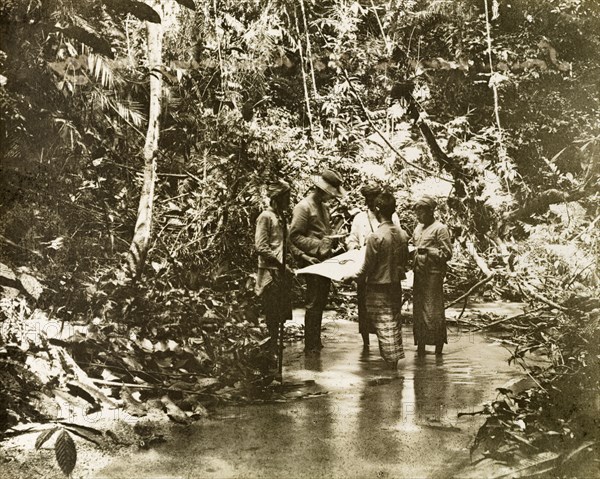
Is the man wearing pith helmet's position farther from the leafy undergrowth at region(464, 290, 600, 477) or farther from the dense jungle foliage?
the leafy undergrowth at region(464, 290, 600, 477)

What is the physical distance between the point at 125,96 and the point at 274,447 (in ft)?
4.83

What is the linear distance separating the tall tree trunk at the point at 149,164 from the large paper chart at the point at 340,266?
2.57ft

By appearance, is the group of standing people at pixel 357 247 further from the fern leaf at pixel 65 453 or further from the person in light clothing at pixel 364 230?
the fern leaf at pixel 65 453

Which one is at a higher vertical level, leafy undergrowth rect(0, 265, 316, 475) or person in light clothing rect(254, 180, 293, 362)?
person in light clothing rect(254, 180, 293, 362)

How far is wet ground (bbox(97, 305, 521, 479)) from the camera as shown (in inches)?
88.4

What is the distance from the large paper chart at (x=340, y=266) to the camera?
312cm

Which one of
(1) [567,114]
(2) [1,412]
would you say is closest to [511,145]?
(1) [567,114]

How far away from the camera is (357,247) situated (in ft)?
11.3

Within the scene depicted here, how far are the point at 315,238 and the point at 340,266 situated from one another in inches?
12.0

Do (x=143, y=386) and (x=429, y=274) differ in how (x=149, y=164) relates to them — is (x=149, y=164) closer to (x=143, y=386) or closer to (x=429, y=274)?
(x=143, y=386)

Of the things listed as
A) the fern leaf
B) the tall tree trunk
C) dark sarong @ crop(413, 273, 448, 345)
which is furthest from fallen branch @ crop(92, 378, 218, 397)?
dark sarong @ crop(413, 273, 448, 345)

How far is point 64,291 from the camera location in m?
2.52

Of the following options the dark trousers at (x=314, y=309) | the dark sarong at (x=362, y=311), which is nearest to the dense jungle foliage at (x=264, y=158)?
the dark trousers at (x=314, y=309)

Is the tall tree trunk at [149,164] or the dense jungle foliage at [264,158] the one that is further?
the tall tree trunk at [149,164]
